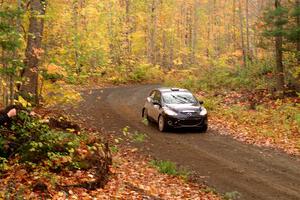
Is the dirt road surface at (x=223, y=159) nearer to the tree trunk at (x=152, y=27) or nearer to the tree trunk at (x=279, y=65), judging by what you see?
the tree trunk at (x=279, y=65)

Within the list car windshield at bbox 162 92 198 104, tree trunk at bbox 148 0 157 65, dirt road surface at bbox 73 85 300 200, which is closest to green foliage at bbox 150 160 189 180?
dirt road surface at bbox 73 85 300 200

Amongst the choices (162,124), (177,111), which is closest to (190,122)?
(177,111)

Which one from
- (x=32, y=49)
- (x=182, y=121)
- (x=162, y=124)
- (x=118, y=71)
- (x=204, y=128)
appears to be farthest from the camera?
(x=118, y=71)

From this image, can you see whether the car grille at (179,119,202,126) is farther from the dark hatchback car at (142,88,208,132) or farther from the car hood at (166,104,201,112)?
the car hood at (166,104,201,112)

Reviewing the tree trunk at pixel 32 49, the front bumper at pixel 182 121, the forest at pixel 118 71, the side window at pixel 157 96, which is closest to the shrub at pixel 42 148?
the forest at pixel 118 71

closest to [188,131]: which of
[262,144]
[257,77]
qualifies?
[262,144]

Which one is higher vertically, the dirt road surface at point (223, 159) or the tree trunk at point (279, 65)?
the tree trunk at point (279, 65)

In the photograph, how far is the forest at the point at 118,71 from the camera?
9.07m

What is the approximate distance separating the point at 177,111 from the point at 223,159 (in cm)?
435

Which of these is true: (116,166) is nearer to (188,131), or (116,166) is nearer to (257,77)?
(188,131)

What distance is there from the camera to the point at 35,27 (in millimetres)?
13531

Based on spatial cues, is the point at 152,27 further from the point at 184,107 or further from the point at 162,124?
the point at 162,124

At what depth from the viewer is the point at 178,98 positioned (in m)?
17.7

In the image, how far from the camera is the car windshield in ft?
57.4
